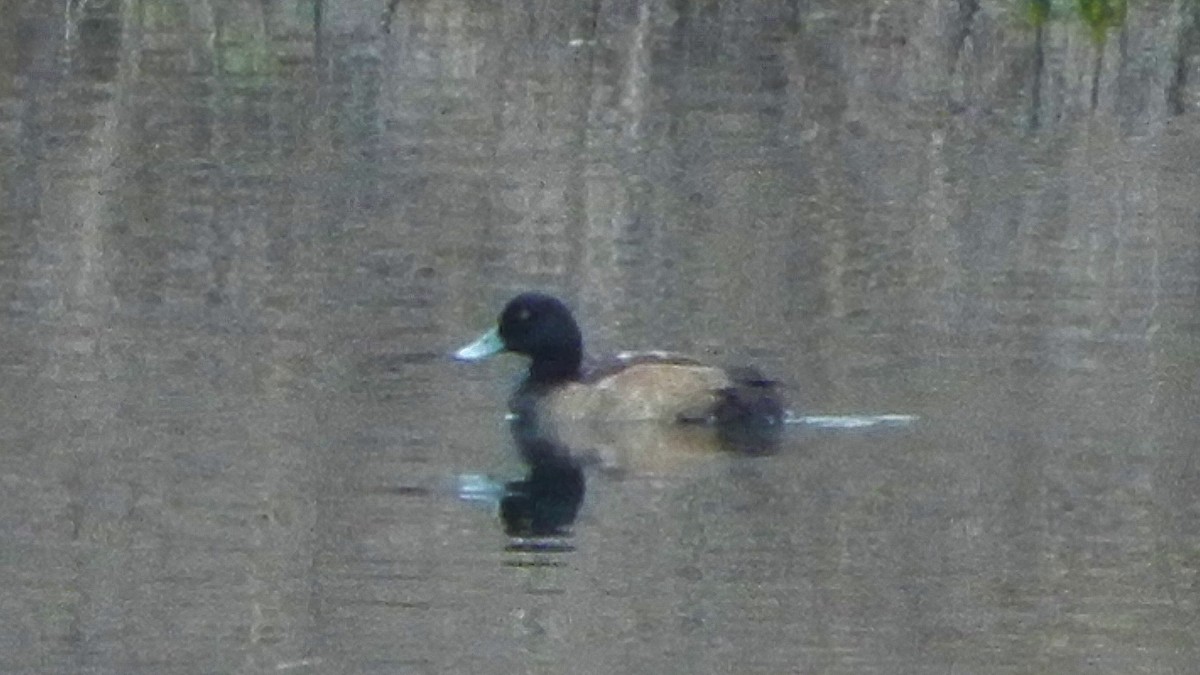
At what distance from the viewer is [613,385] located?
14.1m

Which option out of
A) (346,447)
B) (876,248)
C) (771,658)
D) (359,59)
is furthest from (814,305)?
(359,59)

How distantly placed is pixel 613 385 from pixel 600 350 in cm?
134

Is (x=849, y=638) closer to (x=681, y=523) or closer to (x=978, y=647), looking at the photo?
(x=978, y=647)

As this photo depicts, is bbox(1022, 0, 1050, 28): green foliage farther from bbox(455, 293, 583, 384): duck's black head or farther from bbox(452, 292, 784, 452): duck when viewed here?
bbox(455, 293, 583, 384): duck's black head

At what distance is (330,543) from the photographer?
459 inches

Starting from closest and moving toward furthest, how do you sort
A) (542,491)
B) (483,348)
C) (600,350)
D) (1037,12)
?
1. (542,491)
2. (483,348)
3. (600,350)
4. (1037,12)

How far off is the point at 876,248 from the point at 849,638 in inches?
269

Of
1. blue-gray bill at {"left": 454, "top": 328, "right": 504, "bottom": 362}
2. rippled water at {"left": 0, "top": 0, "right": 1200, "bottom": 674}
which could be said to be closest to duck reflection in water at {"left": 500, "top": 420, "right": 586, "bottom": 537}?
rippled water at {"left": 0, "top": 0, "right": 1200, "bottom": 674}

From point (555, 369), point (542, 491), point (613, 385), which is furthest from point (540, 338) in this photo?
point (542, 491)

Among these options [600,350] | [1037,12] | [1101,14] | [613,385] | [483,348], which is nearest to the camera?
[613,385]

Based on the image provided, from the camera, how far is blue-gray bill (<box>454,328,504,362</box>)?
1439cm

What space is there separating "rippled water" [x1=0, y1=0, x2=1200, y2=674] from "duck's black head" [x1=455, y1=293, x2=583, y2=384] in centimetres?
23

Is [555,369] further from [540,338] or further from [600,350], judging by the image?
[600,350]

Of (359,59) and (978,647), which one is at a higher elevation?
(978,647)
